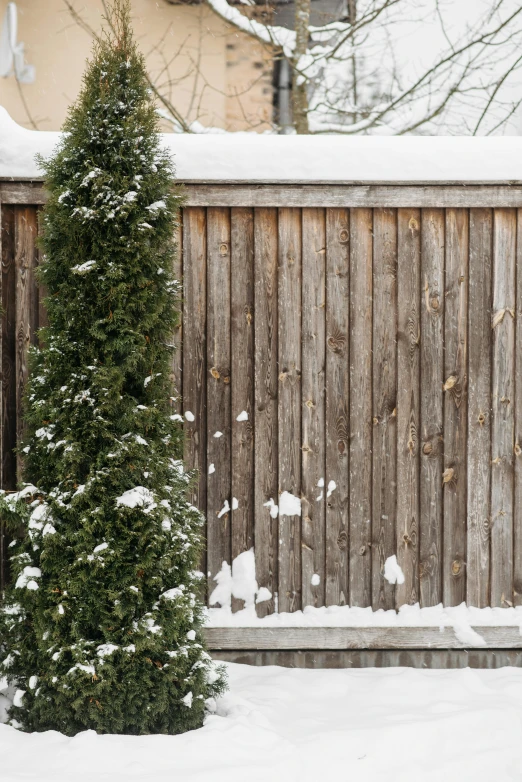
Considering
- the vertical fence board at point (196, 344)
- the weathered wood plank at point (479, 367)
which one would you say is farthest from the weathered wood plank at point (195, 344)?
the weathered wood plank at point (479, 367)

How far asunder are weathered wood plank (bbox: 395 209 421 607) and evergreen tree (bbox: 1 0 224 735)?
1.12 metres

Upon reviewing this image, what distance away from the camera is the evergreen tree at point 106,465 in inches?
92.5

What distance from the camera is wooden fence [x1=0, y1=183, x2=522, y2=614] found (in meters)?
3.03

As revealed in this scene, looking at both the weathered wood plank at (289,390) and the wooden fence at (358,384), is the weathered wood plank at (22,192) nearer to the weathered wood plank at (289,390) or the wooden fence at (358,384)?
the wooden fence at (358,384)

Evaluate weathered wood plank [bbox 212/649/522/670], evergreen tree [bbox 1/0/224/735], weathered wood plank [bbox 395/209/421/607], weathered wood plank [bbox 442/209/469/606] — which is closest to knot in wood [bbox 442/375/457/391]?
weathered wood plank [bbox 442/209/469/606]

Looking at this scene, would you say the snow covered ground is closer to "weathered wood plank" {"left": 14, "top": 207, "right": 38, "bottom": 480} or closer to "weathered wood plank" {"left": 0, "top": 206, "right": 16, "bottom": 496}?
"weathered wood plank" {"left": 0, "top": 206, "right": 16, "bottom": 496}

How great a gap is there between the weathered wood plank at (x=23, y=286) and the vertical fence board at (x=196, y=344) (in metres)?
0.71

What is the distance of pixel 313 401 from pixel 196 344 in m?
0.62

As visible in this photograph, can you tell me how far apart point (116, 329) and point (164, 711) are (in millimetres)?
1452

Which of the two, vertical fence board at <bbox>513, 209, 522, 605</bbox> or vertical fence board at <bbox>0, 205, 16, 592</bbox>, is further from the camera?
vertical fence board at <bbox>513, 209, 522, 605</bbox>

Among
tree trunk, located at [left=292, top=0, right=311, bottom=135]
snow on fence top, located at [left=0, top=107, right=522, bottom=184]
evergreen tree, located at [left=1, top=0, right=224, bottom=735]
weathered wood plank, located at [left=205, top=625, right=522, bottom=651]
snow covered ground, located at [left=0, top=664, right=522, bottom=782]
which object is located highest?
tree trunk, located at [left=292, top=0, right=311, bottom=135]

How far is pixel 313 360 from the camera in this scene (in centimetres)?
305

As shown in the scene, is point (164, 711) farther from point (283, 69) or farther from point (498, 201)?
point (283, 69)

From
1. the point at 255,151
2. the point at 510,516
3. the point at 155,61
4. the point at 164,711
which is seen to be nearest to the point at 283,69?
the point at 155,61
